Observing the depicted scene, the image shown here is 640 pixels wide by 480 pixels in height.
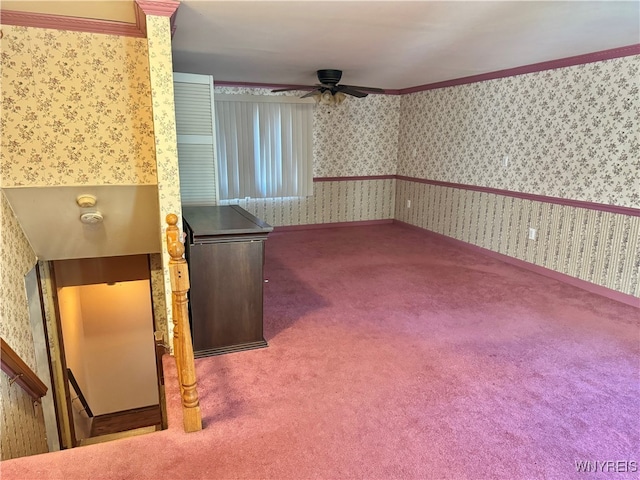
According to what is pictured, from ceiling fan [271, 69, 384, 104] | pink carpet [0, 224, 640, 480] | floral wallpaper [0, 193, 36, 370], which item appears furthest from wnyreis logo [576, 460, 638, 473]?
ceiling fan [271, 69, 384, 104]

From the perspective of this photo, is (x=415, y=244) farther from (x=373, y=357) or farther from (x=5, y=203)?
(x=5, y=203)

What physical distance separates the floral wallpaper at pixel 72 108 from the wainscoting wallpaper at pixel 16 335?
40cm

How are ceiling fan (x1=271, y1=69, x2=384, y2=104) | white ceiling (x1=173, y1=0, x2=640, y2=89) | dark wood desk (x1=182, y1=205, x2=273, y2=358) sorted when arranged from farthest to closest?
ceiling fan (x1=271, y1=69, x2=384, y2=104)
dark wood desk (x1=182, y1=205, x2=273, y2=358)
white ceiling (x1=173, y1=0, x2=640, y2=89)

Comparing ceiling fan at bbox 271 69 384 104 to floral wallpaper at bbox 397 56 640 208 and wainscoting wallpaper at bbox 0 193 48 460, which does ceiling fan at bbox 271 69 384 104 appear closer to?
floral wallpaper at bbox 397 56 640 208

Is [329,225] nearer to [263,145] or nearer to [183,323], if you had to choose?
[263,145]

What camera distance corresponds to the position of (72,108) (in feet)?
9.11

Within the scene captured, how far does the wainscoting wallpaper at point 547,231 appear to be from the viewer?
3.67m

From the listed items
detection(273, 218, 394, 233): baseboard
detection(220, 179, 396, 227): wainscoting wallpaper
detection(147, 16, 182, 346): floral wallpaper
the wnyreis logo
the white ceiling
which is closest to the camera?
the wnyreis logo

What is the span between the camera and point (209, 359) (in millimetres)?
2750

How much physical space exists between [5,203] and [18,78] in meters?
0.83

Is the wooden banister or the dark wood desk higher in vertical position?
the dark wood desk

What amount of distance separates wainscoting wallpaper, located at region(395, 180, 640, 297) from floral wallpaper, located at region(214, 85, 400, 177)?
978mm

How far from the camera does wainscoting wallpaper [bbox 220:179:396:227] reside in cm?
626

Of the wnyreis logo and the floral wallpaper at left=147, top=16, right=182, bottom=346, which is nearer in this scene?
the wnyreis logo
